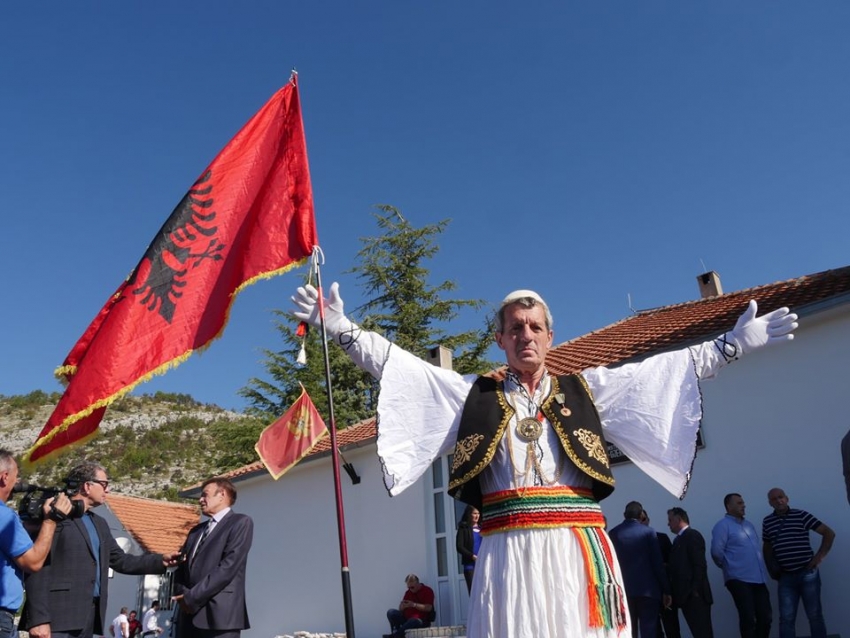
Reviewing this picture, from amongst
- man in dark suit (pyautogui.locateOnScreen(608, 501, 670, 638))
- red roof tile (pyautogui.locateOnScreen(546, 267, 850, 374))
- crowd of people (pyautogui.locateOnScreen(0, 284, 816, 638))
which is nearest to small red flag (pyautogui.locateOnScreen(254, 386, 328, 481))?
red roof tile (pyautogui.locateOnScreen(546, 267, 850, 374))

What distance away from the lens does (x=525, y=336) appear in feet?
9.89

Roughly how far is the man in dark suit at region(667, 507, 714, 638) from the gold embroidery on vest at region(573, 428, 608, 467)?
5.71m

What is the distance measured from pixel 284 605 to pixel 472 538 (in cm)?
744

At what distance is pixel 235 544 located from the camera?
5117mm

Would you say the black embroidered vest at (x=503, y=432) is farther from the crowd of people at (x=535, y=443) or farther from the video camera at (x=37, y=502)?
the video camera at (x=37, y=502)

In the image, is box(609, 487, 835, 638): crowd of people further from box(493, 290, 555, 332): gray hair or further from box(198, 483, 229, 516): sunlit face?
box(493, 290, 555, 332): gray hair

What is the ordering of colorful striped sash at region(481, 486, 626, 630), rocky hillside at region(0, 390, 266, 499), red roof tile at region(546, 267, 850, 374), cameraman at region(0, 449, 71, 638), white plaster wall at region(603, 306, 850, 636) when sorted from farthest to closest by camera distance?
rocky hillside at region(0, 390, 266, 499), red roof tile at region(546, 267, 850, 374), white plaster wall at region(603, 306, 850, 636), cameraman at region(0, 449, 71, 638), colorful striped sash at region(481, 486, 626, 630)

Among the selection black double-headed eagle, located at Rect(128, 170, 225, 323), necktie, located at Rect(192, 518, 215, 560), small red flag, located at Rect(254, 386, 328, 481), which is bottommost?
necktie, located at Rect(192, 518, 215, 560)

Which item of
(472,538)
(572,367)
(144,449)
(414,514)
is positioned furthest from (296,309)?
(144,449)

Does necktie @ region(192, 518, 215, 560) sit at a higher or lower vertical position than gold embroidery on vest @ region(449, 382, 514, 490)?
lower

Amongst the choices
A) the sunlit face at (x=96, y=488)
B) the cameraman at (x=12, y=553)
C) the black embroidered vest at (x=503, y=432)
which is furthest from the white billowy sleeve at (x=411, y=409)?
the sunlit face at (x=96, y=488)

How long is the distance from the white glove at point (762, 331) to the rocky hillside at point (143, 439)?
171ft

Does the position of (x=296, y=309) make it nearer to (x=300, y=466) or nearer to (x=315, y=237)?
(x=315, y=237)

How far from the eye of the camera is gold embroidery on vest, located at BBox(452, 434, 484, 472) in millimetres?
2836
